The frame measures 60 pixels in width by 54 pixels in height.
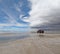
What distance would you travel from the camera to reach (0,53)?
10.9 m

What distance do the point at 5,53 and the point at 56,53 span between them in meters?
4.29

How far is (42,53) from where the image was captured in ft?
34.7

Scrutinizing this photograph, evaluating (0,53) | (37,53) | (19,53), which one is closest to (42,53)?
(37,53)

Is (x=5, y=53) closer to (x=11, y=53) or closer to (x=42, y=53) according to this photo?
(x=11, y=53)

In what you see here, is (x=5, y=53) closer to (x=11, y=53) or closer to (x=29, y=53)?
(x=11, y=53)

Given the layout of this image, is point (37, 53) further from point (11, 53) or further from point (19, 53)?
point (11, 53)

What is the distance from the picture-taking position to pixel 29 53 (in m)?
10.5

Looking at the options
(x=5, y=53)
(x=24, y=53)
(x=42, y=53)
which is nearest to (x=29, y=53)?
(x=24, y=53)

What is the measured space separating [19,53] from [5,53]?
1.20 m

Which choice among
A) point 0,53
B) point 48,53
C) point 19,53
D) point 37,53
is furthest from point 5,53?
point 48,53

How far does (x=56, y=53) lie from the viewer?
10.5 metres

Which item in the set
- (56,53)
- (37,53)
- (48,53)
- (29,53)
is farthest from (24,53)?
(56,53)

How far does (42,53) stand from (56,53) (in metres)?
1.16

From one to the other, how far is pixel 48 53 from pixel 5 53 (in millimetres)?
3627
